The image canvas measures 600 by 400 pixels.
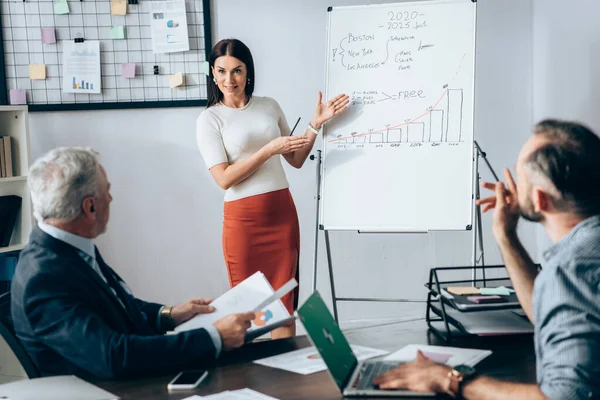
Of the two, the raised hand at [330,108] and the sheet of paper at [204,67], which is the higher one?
the sheet of paper at [204,67]

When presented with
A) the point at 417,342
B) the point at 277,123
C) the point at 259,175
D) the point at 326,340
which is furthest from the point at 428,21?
the point at 326,340

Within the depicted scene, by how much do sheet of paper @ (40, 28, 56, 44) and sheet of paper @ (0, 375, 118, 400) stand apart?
2609 millimetres

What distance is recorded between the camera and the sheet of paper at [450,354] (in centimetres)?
146

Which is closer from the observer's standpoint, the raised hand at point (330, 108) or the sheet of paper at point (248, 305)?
the sheet of paper at point (248, 305)

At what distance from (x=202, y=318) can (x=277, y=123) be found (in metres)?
1.38

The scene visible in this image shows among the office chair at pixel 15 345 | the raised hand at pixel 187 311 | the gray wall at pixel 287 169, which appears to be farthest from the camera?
the gray wall at pixel 287 169

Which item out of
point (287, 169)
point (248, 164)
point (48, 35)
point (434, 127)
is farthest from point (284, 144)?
point (48, 35)

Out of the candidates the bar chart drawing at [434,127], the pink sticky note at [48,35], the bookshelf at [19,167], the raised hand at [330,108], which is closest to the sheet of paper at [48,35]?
the pink sticky note at [48,35]

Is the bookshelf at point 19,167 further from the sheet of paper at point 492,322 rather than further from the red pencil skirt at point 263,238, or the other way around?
the sheet of paper at point 492,322

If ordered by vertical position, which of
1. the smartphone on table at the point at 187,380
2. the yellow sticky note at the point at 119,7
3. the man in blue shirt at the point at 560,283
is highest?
the yellow sticky note at the point at 119,7

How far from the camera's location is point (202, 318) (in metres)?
1.71

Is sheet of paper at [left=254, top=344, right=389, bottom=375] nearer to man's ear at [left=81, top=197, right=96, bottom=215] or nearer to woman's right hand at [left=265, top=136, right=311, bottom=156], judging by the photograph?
man's ear at [left=81, top=197, right=96, bottom=215]

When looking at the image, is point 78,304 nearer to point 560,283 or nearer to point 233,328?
point 233,328

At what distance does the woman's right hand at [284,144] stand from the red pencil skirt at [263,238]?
206 mm
